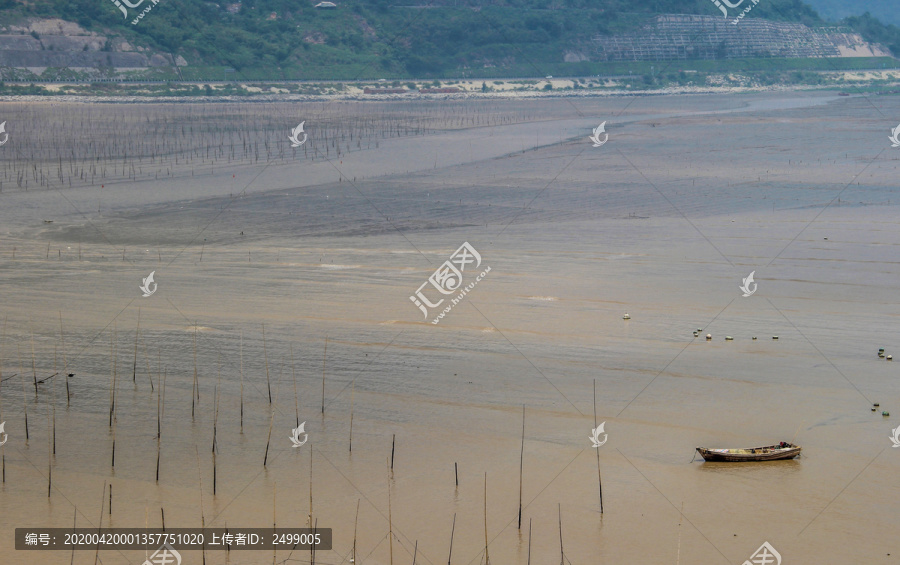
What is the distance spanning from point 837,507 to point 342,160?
35.5 meters

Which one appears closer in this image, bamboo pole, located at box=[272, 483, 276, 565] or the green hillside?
bamboo pole, located at box=[272, 483, 276, 565]

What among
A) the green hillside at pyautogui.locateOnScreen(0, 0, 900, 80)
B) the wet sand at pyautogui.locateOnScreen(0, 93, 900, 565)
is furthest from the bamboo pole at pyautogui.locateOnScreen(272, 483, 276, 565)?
the green hillside at pyautogui.locateOnScreen(0, 0, 900, 80)

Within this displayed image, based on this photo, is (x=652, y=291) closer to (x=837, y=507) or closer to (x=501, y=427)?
(x=501, y=427)

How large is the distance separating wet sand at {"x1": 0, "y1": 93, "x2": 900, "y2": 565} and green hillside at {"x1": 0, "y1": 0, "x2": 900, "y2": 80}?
6592 centimetres

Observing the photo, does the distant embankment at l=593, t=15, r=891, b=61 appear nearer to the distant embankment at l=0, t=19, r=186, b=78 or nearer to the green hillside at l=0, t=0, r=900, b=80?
the green hillside at l=0, t=0, r=900, b=80

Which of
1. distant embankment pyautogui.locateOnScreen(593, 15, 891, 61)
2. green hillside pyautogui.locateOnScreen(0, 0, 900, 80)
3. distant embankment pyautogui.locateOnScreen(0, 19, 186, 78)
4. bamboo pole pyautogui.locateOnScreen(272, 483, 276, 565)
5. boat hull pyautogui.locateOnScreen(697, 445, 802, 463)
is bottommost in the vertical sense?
bamboo pole pyautogui.locateOnScreen(272, 483, 276, 565)

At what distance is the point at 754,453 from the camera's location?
1311 centimetres

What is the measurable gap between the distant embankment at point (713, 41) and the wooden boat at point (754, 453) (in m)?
119

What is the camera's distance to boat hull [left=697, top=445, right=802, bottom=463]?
13.1 m

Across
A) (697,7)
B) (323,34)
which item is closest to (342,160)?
(323,34)

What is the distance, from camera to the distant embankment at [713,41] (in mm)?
130875

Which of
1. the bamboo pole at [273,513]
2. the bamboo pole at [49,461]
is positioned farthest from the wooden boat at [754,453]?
the bamboo pole at [49,461]

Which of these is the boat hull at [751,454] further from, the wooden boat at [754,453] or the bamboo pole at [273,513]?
the bamboo pole at [273,513]

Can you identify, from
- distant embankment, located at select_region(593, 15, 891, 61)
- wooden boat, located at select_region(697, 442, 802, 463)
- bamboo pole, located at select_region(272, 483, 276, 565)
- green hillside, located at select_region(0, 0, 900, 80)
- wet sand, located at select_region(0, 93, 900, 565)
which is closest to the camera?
bamboo pole, located at select_region(272, 483, 276, 565)
